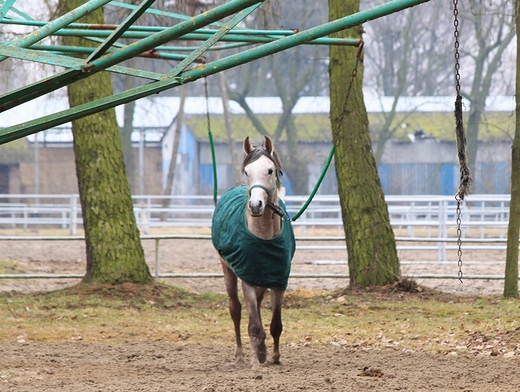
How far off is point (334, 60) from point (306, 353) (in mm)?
4852

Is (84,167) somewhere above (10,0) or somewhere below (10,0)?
below

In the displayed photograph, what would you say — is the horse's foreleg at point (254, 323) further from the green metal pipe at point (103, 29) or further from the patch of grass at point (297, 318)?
the green metal pipe at point (103, 29)

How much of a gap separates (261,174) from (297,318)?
369 cm

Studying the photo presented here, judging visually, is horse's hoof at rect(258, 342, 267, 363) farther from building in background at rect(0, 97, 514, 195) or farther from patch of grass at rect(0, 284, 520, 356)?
building in background at rect(0, 97, 514, 195)

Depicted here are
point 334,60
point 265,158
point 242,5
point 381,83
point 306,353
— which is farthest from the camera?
point 381,83

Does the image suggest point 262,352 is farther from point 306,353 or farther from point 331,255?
point 331,255

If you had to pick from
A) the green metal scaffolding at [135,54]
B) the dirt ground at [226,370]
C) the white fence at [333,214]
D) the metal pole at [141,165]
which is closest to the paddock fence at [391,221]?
the white fence at [333,214]

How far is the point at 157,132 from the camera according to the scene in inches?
1582

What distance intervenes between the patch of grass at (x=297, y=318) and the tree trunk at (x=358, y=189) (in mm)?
318

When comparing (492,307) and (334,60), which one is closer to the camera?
(492,307)

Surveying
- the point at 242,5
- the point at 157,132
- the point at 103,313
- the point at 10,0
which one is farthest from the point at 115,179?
the point at 157,132

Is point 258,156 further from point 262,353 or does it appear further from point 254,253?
point 262,353

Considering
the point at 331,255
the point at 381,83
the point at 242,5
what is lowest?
the point at 331,255

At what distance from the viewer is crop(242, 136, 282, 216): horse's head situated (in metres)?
6.14
